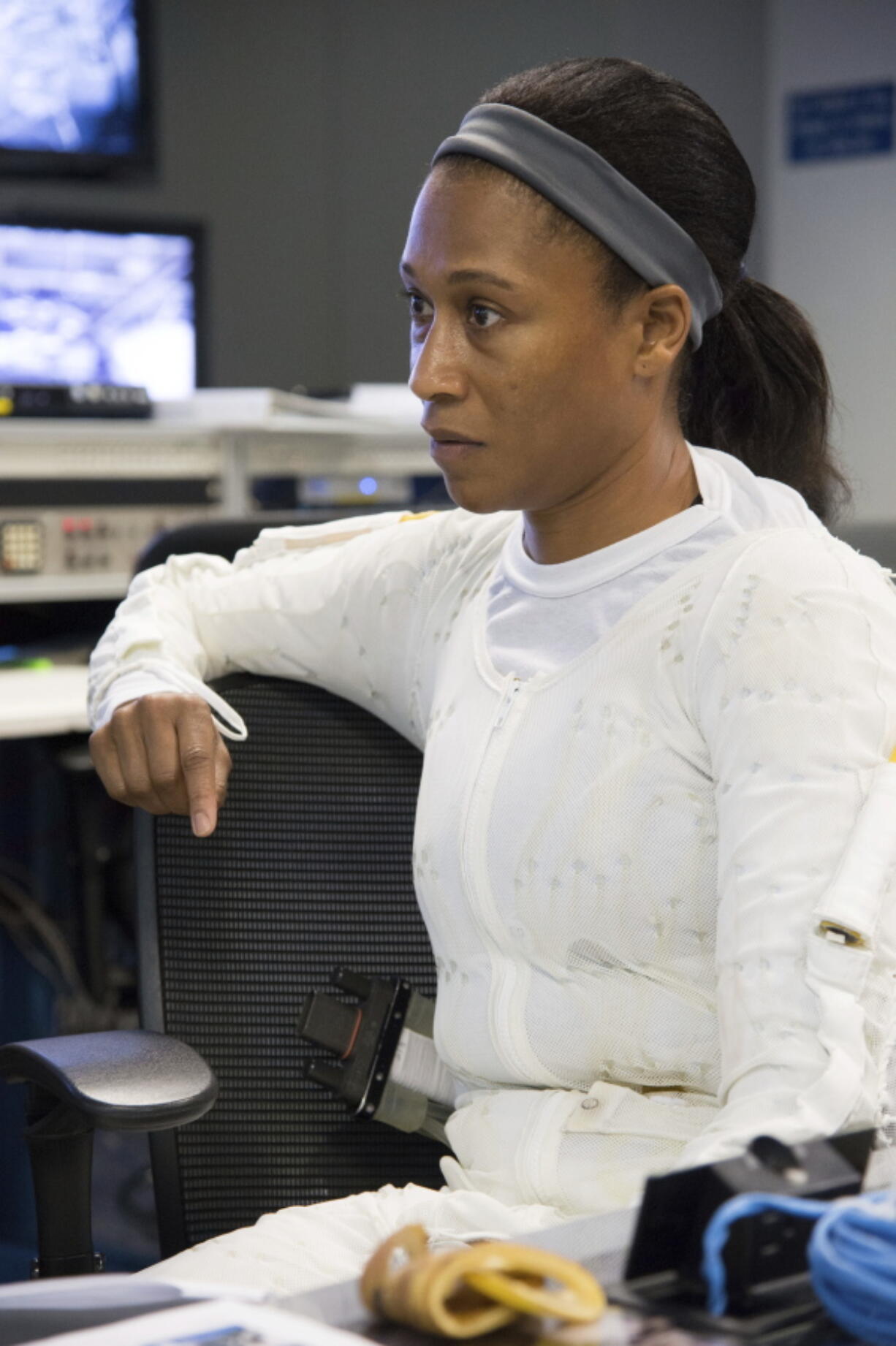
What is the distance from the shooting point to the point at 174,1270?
A: 1.03 meters

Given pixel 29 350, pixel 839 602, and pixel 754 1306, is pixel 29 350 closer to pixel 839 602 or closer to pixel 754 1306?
pixel 839 602

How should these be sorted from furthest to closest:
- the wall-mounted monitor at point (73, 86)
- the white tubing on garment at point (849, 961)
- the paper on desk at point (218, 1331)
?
1. the wall-mounted monitor at point (73, 86)
2. the white tubing on garment at point (849, 961)
3. the paper on desk at point (218, 1331)

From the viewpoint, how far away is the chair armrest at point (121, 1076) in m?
0.99

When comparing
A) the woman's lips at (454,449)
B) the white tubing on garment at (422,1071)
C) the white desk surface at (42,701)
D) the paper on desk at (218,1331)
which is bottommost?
the white desk surface at (42,701)

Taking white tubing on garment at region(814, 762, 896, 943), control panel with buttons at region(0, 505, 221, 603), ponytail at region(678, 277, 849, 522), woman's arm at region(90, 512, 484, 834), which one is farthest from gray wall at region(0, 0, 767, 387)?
white tubing on garment at region(814, 762, 896, 943)

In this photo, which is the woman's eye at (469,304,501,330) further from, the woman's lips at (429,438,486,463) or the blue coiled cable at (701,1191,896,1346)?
the blue coiled cable at (701,1191,896,1346)

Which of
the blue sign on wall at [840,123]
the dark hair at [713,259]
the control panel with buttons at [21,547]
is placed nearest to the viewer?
the dark hair at [713,259]

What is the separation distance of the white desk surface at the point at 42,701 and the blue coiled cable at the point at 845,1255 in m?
1.46

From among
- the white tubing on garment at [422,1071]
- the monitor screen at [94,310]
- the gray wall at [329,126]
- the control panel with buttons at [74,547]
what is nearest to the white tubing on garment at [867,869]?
the white tubing on garment at [422,1071]

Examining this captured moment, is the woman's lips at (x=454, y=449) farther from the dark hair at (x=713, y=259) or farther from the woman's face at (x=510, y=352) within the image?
the dark hair at (x=713, y=259)

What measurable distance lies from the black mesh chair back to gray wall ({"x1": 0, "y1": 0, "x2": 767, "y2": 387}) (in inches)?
124

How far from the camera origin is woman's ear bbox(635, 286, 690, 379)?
108cm

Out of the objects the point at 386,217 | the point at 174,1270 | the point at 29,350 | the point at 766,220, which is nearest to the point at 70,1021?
the point at 29,350

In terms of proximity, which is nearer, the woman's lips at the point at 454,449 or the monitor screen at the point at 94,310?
the woman's lips at the point at 454,449
